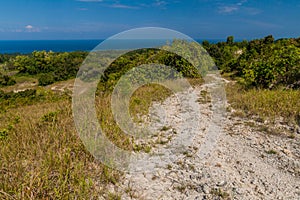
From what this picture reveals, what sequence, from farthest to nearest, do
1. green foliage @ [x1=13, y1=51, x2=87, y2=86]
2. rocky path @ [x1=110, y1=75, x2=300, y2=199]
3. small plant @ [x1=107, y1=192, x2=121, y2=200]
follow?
green foliage @ [x1=13, y1=51, x2=87, y2=86], rocky path @ [x1=110, y1=75, x2=300, y2=199], small plant @ [x1=107, y1=192, x2=121, y2=200]

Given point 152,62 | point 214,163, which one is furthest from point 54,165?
point 152,62

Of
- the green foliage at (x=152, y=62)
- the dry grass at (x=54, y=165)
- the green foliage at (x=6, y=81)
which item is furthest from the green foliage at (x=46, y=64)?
the dry grass at (x=54, y=165)

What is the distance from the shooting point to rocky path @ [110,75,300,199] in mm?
2279

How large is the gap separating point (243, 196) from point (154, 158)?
124 centimetres

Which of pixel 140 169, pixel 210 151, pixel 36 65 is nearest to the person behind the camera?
pixel 140 169

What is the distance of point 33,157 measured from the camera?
8.23 ft

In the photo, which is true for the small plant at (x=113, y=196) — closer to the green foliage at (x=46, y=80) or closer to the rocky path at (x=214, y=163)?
the rocky path at (x=214, y=163)

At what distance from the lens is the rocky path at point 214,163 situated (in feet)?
7.48

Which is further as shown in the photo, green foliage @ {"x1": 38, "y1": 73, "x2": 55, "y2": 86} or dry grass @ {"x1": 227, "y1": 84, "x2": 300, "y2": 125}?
green foliage @ {"x1": 38, "y1": 73, "x2": 55, "y2": 86}

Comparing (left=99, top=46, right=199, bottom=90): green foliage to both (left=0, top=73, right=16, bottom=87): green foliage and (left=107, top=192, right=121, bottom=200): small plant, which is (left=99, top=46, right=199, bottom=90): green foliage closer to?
(left=107, top=192, right=121, bottom=200): small plant

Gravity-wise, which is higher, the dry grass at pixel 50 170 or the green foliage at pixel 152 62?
the green foliage at pixel 152 62

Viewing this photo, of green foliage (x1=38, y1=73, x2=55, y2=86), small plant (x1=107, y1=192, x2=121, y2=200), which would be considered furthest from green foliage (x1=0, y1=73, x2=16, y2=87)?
small plant (x1=107, y1=192, x2=121, y2=200)

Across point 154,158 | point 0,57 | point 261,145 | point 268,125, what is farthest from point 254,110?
point 0,57

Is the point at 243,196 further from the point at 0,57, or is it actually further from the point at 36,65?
the point at 0,57
